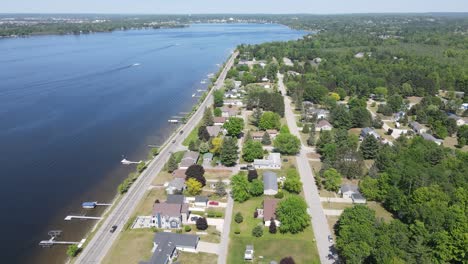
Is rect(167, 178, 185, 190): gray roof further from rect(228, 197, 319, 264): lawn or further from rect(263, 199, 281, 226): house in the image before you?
rect(263, 199, 281, 226): house

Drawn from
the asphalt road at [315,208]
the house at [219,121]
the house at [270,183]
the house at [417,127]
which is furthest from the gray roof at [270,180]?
the house at [417,127]

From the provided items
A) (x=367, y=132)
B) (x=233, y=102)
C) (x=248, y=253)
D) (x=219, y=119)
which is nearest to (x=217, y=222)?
(x=248, y=253)

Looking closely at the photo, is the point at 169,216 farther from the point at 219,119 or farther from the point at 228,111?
the point at 228,111

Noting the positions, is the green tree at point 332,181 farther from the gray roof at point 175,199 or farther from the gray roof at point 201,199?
the gray roof at point 175,199

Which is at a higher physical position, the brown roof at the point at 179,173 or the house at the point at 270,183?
the brown roof at the point at 179,173

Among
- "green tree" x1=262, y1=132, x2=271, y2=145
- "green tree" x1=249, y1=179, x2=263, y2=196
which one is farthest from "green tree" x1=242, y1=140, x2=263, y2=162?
"green tree" x1=249, y1=179, x2=263, y2=196
